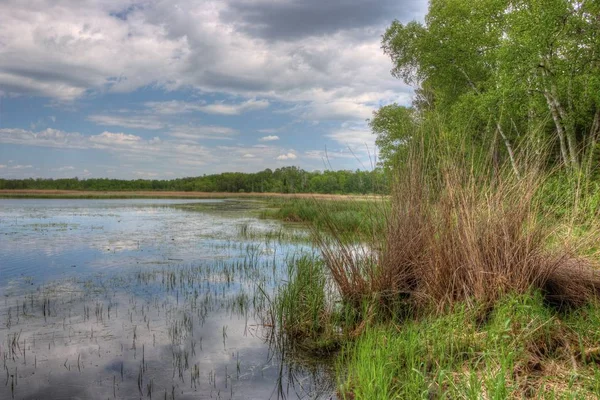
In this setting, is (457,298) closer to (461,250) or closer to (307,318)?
(461,250)

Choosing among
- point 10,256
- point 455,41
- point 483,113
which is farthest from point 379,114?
point 10,256

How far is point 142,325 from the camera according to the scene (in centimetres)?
641

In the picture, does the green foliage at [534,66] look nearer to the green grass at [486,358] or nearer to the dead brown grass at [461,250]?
the dead brown grass at [461,250]

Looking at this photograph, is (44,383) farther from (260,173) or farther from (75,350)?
(260,173)

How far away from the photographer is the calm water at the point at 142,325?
15.1ft

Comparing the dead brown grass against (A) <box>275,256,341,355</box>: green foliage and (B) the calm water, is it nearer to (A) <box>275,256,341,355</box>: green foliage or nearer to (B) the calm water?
(A) <box>275,256,341,355</box>: green foliage

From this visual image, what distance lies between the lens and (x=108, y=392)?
4.43 m

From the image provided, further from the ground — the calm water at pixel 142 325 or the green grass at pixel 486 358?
the green grass at pixel 486 358

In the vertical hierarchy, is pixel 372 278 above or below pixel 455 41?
below

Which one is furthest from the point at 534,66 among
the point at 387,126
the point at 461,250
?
the point at 387,126

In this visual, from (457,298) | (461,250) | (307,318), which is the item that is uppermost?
(461,250)

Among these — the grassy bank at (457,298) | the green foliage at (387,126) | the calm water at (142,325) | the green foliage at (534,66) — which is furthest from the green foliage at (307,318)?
the green foliage at (387,126)

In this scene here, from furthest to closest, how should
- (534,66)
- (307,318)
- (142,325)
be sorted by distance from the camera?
(534,66)
(142,325)
(307,318)

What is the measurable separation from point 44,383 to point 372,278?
4123 mm
